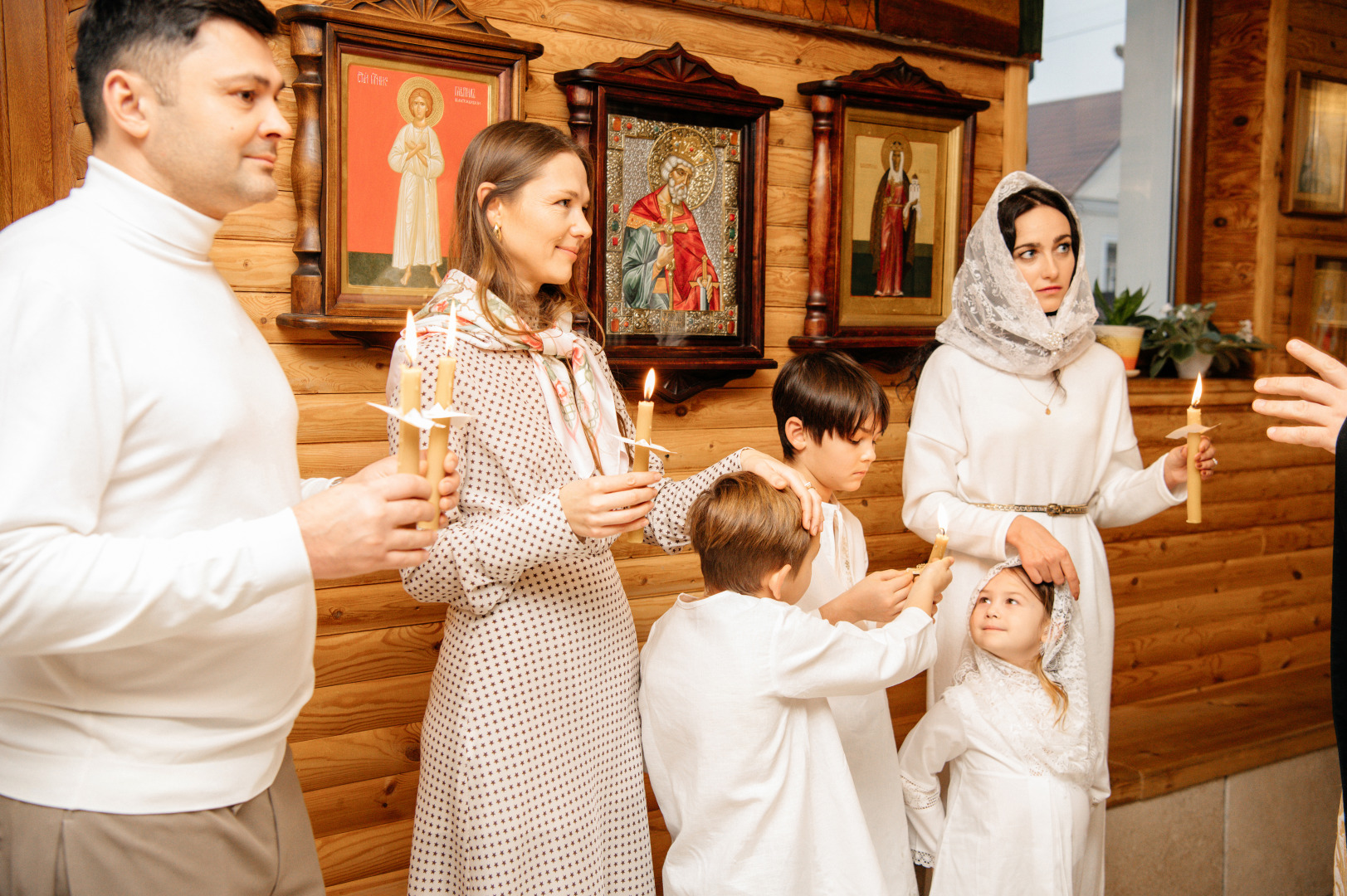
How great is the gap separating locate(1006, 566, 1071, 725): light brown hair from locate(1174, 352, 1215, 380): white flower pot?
2.11m

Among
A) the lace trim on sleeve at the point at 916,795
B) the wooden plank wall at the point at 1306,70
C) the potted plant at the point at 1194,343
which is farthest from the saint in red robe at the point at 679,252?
the wooden plank wall at the point at 1306,70

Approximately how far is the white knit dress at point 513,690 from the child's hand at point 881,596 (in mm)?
456

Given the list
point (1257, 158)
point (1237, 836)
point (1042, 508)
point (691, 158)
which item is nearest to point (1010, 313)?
point (1042, 508)

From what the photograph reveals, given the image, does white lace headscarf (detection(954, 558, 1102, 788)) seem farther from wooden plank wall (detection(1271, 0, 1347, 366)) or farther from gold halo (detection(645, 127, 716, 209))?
wooden plank wall (detection(1271, 0, 1347, 366))

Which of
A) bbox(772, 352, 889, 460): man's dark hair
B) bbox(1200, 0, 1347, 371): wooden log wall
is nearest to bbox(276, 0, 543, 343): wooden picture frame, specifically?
bbox(772, 352, 889, 460): man's dark hair

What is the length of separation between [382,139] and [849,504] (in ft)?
5.49

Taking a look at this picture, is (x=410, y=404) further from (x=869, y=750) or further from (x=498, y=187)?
(x=869, y=750)

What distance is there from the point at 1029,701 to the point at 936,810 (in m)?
0.30

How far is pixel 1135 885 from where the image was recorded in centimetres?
300

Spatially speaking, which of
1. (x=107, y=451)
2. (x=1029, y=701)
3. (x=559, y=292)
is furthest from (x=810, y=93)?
(x=107, y=451)

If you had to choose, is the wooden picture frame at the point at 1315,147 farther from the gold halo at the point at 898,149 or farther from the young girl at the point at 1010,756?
the young girl at the point at 1010,756

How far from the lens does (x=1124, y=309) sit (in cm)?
387

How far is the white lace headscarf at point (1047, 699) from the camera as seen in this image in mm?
2076

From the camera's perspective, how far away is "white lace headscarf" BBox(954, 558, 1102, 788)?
2076mm
